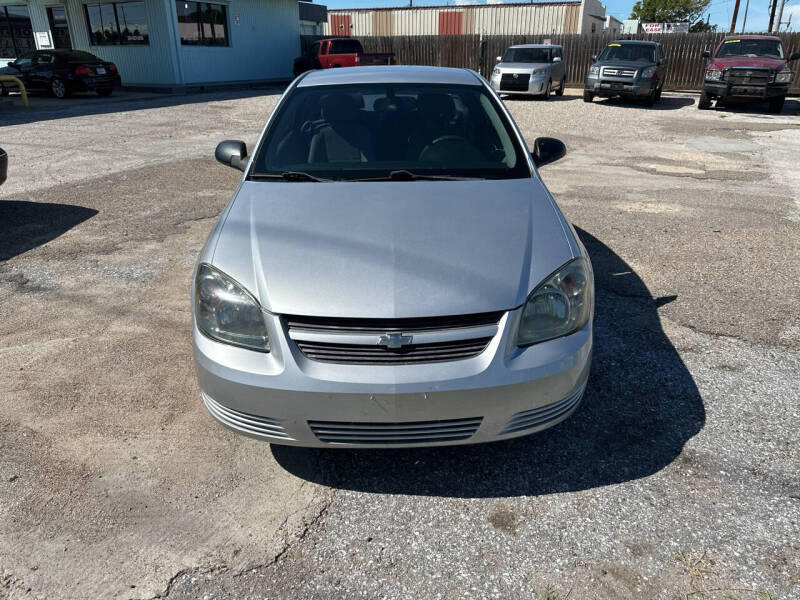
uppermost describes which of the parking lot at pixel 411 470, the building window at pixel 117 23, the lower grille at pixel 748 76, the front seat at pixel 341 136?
the building window at pixel 117 23

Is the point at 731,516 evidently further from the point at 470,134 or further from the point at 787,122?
the point at 787,122

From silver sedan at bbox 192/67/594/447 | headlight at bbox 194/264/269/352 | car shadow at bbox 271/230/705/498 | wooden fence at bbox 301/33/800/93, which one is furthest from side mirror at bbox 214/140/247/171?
wooden fence at bbox 301/33/800/93

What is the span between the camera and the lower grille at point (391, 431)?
223cm

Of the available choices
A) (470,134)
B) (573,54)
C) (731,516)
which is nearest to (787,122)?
(573,54)

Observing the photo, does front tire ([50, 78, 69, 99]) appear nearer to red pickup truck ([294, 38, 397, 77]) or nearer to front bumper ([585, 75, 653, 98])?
red pickup truck ([294, 38, 397, 77])

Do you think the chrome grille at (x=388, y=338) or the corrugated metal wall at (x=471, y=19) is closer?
the chrome grille at (x=388, y=338)

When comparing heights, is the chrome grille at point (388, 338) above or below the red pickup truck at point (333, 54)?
below

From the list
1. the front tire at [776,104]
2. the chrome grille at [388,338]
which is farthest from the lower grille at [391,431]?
the front tire at [776,104]

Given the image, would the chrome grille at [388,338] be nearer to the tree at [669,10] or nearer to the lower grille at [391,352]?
the lower grille at [391,352]

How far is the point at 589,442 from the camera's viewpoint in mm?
2803

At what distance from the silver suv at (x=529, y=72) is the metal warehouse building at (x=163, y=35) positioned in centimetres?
1118

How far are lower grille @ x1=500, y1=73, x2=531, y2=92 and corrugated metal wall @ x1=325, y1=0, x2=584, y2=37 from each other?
958 inches

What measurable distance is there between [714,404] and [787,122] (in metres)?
14.4

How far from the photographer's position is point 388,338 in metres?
2.16
